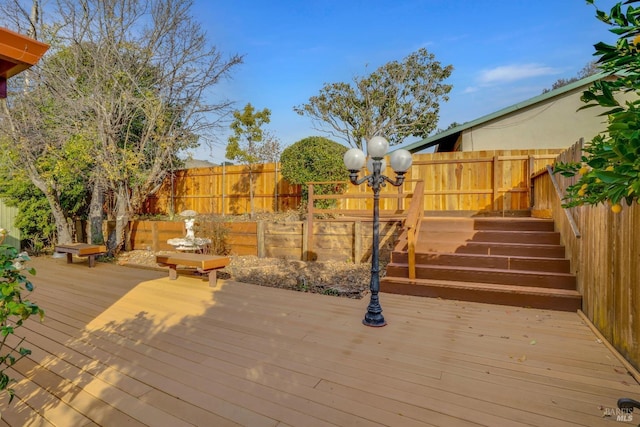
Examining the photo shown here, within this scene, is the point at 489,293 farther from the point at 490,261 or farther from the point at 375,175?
the point at 375,175

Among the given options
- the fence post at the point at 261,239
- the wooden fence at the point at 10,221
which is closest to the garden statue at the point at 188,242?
the fence post at the point at 261,239

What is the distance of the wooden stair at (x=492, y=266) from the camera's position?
3875 mm

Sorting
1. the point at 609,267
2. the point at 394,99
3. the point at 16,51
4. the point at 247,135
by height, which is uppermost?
the point at 394,99

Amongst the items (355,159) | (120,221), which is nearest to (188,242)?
(120,221)

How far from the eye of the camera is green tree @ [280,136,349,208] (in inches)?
296

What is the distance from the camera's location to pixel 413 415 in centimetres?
183

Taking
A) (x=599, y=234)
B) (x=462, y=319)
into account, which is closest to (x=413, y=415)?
(x=462, y=319)

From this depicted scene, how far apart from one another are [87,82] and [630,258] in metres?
9.36

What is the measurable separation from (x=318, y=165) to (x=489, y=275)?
4.52 meters

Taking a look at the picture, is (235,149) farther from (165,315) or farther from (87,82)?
(165,315)

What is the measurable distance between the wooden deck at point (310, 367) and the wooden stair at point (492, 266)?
0.22 meters

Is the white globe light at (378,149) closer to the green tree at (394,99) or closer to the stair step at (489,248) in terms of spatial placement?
the stair step at (489,248)

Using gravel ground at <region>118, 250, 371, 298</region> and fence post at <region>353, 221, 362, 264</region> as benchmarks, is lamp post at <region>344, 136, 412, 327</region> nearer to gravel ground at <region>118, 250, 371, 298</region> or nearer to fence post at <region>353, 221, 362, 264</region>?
gravel ground at <region>118, 250, 371, 298</region>

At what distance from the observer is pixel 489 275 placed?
4219 millimetres
